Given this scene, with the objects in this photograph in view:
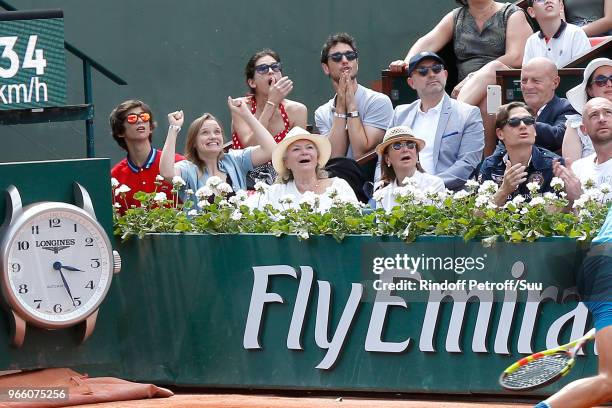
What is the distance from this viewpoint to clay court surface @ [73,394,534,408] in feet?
26.8

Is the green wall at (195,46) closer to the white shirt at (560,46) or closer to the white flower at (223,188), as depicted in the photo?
the white shirt at (560,46)

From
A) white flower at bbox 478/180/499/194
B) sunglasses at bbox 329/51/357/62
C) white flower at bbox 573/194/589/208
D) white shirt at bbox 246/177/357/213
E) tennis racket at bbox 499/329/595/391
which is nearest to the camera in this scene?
tennis racket at bbox 499/329/595/391

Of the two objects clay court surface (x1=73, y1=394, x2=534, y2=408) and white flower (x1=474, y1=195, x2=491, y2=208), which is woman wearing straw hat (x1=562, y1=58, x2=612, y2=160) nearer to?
white flower (x1=474, y1=195, x2=491, y2=208)

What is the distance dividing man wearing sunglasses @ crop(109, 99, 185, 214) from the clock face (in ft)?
3.57

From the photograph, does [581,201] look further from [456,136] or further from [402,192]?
[456,136]

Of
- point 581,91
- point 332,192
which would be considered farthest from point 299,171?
point 581,91

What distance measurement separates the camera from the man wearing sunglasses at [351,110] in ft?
32.9

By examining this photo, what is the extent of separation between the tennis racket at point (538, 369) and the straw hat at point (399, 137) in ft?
8.05

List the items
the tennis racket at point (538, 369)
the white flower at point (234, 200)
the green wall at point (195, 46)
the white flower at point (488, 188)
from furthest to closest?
1. the green wall at point (195, 46)
2. the white flower at point (234, 200)
3. the white flower at point (488, 188)
4. the tennis racket at point (538, 369)

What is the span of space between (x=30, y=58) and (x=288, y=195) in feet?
6.01

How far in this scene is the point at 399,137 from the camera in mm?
8969

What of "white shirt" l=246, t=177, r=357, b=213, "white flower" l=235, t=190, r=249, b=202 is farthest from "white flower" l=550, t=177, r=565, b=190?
"white flower" l=235, t=190, r=249, b=202

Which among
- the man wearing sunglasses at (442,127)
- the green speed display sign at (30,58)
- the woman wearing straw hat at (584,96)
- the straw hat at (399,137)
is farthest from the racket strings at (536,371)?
the green speed display sign at (30,58)

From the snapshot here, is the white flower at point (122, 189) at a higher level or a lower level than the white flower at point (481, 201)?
higher
